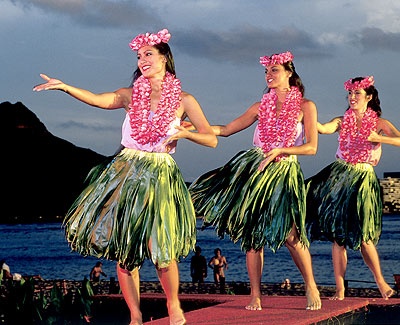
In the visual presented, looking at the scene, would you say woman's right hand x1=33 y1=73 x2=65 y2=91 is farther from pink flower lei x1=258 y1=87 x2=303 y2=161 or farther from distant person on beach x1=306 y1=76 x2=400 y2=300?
distant person on beach x1=306 y1=76 x2=400 y2=300

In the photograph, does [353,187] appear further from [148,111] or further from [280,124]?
[148,111]

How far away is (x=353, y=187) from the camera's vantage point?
7836mm

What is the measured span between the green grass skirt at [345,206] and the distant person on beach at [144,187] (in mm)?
2211

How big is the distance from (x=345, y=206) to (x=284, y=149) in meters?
1.22

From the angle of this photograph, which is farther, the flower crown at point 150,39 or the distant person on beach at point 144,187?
the flower crown at point 150,39

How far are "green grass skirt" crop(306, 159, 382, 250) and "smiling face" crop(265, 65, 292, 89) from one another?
1.06 meters

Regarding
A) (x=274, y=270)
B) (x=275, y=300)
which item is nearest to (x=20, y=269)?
(x=274, y=270)

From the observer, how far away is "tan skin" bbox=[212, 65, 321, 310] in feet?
23.0

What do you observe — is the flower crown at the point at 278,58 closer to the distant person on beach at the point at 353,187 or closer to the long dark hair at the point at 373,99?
the distant person on beach at the point at 353,187

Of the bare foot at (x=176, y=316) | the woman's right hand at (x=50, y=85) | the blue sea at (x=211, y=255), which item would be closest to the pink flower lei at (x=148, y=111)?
the woman's right hand at (x=50, y=85)

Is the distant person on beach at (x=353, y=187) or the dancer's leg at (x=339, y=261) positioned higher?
the distant person on beach at (x=353, y=187)

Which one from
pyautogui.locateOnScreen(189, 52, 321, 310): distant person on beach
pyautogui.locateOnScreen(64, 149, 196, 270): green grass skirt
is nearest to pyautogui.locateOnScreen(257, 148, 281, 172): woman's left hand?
pyautogui.locateOnScreen(189, 52, 321, 310): distant person on beach

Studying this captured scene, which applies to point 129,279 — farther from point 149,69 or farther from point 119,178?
point 149,69

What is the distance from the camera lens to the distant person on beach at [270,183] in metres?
6.98
